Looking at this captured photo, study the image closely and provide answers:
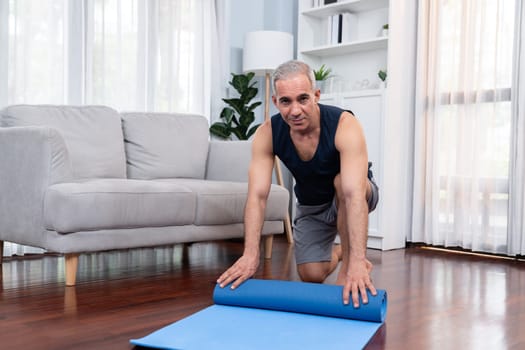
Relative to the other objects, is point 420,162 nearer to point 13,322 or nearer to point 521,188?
point 521,188

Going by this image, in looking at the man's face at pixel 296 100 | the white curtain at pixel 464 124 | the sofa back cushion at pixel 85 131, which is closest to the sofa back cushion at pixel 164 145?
the sofa back cushion at pixel 85 131

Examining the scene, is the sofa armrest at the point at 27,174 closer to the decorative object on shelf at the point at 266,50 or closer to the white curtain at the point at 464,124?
the decorative object on shelf at the point at 266,50

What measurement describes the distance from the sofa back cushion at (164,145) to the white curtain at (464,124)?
59.0 inches

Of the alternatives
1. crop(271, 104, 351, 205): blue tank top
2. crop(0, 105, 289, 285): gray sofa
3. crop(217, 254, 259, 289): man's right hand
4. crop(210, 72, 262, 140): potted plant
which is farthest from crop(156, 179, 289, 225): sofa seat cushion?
crop(210, 72, 262, 140): potted plant

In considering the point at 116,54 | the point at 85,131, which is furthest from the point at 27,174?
the point at 116,54

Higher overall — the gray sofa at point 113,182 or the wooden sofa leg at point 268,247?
the gray sofa at point 113,182

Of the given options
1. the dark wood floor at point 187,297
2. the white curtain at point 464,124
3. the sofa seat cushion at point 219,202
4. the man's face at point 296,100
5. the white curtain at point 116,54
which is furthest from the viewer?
the white curtain at point 464,124

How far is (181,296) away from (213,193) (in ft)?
2.50

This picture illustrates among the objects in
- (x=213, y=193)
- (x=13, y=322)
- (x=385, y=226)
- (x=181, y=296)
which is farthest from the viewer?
(x=385, y=226)

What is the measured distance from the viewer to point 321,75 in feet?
14.4

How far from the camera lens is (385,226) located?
3.93 meters

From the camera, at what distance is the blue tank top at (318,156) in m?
2.10

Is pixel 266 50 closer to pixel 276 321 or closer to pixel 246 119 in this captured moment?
pixel 246 119

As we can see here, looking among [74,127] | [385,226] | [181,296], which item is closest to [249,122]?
[385,226]
